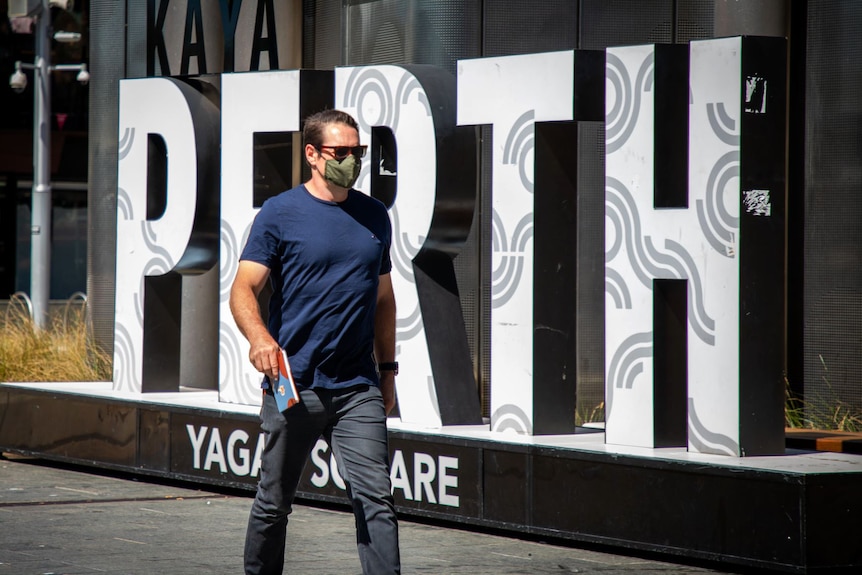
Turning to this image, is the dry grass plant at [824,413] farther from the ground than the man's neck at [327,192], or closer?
closer

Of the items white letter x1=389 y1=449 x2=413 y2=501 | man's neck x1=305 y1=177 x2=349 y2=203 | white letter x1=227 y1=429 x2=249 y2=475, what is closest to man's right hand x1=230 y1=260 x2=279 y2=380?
man's neck x1=305 y1=177 x2=349 y2=203

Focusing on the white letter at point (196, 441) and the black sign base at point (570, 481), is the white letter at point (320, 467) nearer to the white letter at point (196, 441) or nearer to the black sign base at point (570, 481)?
the black sign base at point (570, 481)

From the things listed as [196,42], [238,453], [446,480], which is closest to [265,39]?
[196,42]

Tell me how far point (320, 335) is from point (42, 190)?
17.4 metres

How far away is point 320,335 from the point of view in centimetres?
541

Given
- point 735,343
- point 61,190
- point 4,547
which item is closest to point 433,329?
point 735,343

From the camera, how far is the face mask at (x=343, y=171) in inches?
215

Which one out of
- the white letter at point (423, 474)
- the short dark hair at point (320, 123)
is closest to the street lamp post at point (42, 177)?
the white letter at point (423, 474)

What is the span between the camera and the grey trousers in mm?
5363

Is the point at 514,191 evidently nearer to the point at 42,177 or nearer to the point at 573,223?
the point at 573,223

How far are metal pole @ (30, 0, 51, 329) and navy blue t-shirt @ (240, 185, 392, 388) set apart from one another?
1518 centimetres

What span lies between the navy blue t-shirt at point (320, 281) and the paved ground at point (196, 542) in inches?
66.2

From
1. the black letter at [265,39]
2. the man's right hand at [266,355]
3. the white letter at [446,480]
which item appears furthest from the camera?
the black letter at [265,39]

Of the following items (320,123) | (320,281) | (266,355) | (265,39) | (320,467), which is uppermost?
(265,39)
